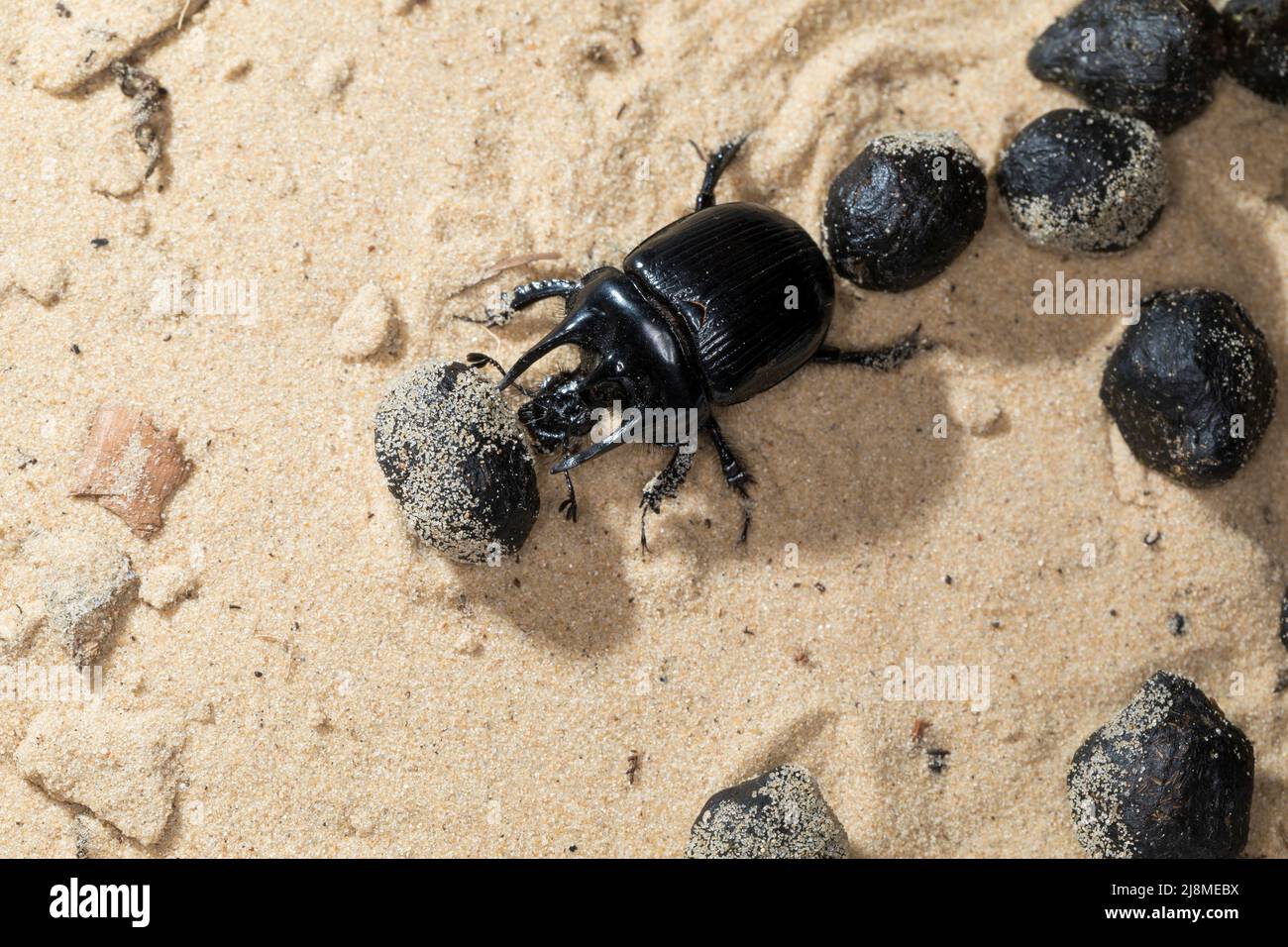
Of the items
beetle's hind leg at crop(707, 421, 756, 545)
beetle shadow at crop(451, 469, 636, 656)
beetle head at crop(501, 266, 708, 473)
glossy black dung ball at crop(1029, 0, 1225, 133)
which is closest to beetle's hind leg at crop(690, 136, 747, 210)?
beetle head at crop(501, 266, 708, 473)

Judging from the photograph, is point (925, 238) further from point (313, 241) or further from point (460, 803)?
point (460, 803)

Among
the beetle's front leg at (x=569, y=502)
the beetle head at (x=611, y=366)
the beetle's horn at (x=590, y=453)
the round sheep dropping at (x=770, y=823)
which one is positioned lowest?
the round sheep dropping at (x=770, y=823)

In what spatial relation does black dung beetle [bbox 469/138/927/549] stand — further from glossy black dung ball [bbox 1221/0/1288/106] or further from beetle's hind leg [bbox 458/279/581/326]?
glossy black dung ball [bbox 1221/0/1288/106]

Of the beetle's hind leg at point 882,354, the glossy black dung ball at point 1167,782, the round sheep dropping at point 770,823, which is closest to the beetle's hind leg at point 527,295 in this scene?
the beetle's hind leg at point 882,354

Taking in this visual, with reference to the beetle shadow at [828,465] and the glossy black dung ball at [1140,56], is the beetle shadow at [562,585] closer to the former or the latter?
the beetle shadow at [828,465]

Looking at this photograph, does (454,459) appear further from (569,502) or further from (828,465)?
(828,465)

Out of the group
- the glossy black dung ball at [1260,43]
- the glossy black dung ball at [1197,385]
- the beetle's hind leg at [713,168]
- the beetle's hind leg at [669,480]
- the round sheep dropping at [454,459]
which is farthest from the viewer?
the glossy black dung ball at [1260,43]
